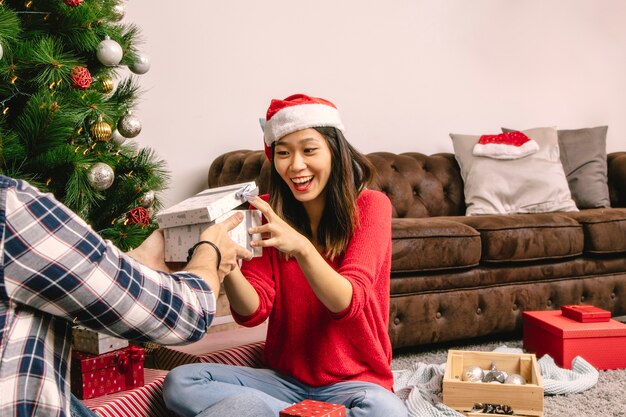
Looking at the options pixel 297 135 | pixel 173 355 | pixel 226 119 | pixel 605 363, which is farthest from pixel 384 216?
pixel 226 119

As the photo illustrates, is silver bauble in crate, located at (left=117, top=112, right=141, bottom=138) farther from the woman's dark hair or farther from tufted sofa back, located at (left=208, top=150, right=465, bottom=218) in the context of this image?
tufted sofa back, located at (left=208, top=150, right=465, bottom=218)

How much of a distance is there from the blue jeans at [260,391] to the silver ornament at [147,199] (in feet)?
2.43

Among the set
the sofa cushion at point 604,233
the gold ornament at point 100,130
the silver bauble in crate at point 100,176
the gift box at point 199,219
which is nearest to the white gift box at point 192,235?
the gift box at point 199,219

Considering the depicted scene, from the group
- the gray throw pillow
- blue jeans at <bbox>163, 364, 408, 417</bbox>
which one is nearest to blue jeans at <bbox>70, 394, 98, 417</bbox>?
blue jeans at <bbox>163, 364, 408, 417</bbox>

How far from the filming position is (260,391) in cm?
134

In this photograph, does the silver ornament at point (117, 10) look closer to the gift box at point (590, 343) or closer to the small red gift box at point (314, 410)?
the small red gift box at point (314, 410)

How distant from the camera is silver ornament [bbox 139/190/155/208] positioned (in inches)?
77.6

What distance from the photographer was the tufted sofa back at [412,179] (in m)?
2.88

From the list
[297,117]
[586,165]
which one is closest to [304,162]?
[297,117]

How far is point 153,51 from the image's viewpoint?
9.49 ft

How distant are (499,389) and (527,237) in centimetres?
96

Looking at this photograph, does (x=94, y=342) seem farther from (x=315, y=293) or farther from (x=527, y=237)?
(x=527, y=237)

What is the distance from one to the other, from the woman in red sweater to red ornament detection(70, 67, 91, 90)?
573 mm

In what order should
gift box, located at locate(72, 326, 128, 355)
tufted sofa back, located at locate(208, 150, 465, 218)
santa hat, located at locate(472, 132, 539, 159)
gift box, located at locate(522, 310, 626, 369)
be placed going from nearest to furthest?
gift box, located at locate(72, 326, 128, 355)
gift box, located at locate(522, 310, 626, 369)
tufted sofa back, located at locate(208, 150, 465, 218)
santa hat, located at locate(472, 132, 539, 159)
